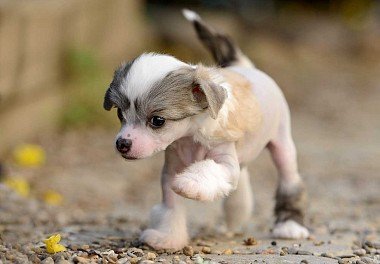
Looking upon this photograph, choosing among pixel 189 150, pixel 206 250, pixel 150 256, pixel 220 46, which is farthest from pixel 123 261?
pixel 220 46

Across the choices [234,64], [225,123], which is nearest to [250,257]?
[225,123]

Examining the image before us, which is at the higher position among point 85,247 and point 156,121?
point 156,121

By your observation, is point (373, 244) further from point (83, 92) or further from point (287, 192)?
point (83, 92)

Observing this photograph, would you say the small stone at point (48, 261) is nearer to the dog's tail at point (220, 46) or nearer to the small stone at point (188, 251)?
the small stone at point (188, 251)

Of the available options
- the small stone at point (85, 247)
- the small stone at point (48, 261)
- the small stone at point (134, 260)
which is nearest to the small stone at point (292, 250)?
the small stone at point (134, 260)

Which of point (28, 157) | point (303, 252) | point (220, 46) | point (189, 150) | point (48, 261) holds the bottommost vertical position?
point (48, 261)

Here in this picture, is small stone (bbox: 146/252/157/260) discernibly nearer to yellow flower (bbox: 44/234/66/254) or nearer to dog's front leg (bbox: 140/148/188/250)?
dog's front leg (bbox: 140/148/188/250)

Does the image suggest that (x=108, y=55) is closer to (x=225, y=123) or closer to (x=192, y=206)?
(x=192, y=206)

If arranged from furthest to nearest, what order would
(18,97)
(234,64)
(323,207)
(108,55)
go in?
(108,55) < (18,97) < (323,207) < (234,64)
